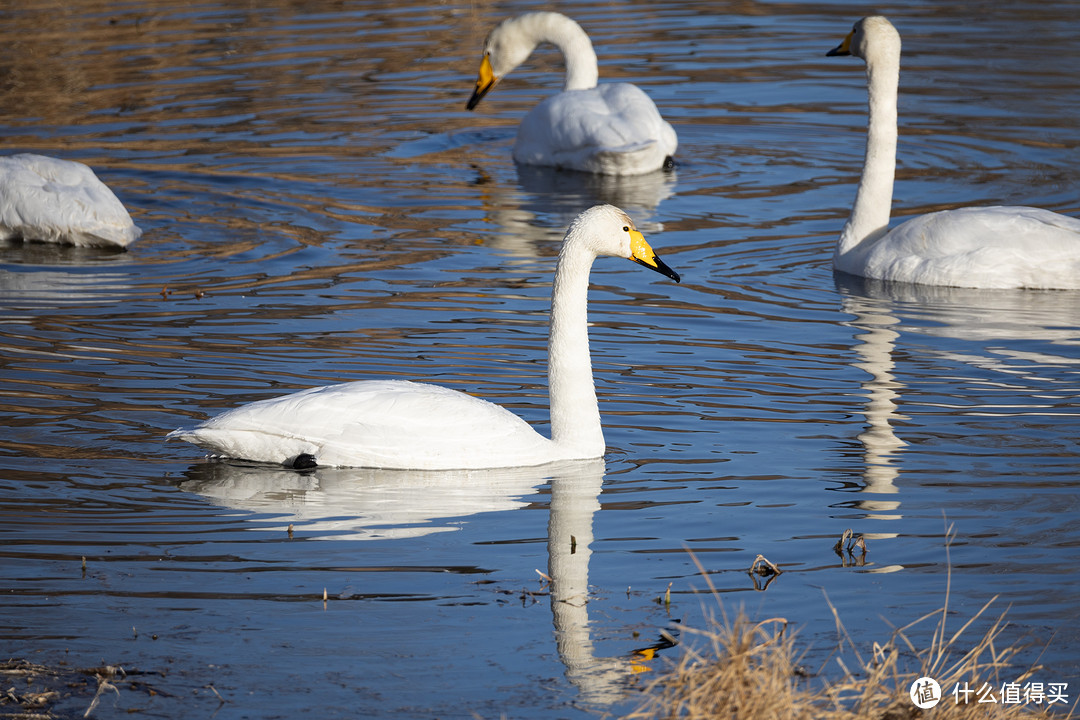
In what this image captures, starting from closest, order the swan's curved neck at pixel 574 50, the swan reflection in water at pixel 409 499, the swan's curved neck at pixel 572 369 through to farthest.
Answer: the swan reflection in water at pixel 409 499
the swan's curved neck at pixel 572 369
the swan's curved neck at pixel 574 50

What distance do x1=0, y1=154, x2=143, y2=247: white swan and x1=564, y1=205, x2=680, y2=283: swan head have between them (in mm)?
6028

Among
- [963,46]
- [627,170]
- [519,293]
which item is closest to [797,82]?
[963,46]

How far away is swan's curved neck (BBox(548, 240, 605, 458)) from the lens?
8078 mm

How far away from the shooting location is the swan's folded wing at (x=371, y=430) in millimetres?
7773

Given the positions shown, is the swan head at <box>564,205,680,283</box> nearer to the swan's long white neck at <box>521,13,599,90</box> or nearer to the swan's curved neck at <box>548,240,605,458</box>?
the swan's curved neck at <box>548,240,605,458</box>

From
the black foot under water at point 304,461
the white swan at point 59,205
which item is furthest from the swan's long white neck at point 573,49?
the black foot under water at point 304,461

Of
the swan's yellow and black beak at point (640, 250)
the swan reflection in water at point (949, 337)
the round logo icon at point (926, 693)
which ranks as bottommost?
the swan reflection in water at point (949, 337)

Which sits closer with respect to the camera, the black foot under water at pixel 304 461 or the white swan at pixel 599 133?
the black foot under water at pixel 304 461

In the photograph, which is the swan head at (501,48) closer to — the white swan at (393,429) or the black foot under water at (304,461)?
the white swan at (393,429)

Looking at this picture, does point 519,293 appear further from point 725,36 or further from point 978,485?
point 725,36

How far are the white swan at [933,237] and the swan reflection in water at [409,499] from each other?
4.72 meters

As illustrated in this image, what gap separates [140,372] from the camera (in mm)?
9594

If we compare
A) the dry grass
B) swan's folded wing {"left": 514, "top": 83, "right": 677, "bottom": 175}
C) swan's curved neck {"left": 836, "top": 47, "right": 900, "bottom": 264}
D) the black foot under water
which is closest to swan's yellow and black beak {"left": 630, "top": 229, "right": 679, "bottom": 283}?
the black foot under water

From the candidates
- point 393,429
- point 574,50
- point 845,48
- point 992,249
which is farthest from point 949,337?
point 574,50
